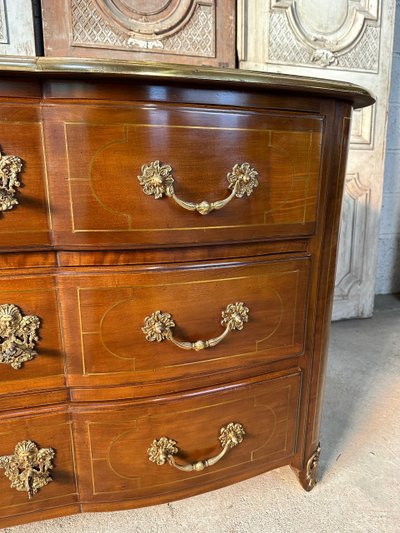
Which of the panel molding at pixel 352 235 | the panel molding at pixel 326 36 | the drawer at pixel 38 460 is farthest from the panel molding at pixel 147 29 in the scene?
the drawer at pixel 38 460

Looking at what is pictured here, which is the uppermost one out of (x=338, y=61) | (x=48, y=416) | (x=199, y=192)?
(x=338, y=61)

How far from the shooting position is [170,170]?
58 centimetres

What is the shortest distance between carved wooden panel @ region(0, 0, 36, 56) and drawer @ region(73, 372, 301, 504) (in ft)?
3.70

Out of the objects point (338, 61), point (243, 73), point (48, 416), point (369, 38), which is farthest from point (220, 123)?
point (369, 38)

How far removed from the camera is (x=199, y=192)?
1.98ft

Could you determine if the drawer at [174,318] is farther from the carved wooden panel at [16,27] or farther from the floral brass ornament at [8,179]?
the carved wooden panel at [16,27]

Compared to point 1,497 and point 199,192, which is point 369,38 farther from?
point 1,497

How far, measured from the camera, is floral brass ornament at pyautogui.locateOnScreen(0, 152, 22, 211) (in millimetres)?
535

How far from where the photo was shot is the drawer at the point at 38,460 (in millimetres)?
646

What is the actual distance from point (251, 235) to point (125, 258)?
0.70 feet

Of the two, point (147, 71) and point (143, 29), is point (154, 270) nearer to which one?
point (147, 71)

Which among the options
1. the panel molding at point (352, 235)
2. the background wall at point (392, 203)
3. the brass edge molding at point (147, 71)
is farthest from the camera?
the background wall at point (392, 203)

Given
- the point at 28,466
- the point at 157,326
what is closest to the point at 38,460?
the point at 28,466

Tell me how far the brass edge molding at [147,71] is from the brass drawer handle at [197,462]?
60 centimetres
